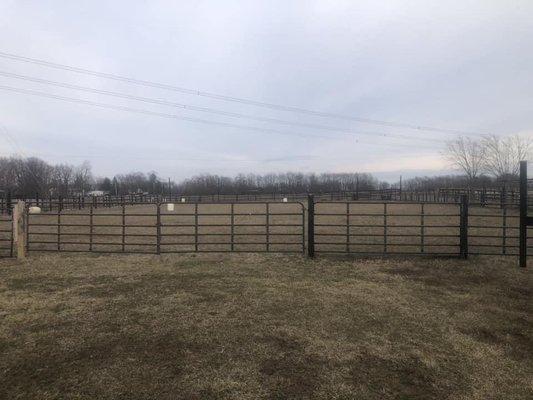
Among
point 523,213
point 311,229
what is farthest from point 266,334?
point 523,213

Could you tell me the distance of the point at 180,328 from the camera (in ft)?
15.7

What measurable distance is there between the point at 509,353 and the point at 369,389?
1903mm

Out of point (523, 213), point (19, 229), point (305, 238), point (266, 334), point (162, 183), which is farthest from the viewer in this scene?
point (162, 183)

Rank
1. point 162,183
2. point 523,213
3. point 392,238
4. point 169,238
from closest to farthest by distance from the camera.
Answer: point 523,213 < point 392,238 < point 169,238 < point 162,183

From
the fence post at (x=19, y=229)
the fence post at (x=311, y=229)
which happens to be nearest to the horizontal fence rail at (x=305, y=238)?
the fence post at (x=311, y=229)

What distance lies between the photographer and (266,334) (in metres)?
4.63

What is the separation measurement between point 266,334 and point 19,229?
7782 mm

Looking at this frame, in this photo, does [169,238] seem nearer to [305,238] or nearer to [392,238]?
[305,238]

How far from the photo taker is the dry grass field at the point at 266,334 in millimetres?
3479

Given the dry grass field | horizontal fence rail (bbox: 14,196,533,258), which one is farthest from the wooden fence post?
the dry grass field

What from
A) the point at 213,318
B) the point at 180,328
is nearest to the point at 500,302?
the point at 213,318

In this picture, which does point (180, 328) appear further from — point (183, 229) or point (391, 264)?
point (183, 229)

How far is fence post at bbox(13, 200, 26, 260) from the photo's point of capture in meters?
9.36

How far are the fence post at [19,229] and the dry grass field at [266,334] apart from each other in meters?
1.84
